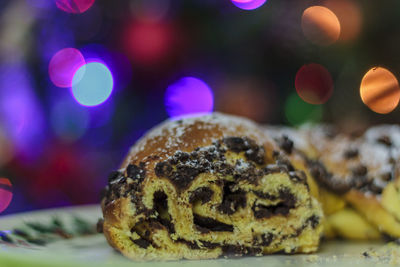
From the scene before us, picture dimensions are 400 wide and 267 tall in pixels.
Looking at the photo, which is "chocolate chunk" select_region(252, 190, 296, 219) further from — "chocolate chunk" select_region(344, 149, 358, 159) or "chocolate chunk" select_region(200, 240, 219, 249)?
"chocolate chunk" select_region(344, 149, 358, 159)

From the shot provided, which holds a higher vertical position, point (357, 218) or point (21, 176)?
point (21, 176)

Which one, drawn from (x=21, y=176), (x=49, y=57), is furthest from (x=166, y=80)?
(x=21, y=176)

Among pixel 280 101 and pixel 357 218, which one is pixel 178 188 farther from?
pixel 280 101

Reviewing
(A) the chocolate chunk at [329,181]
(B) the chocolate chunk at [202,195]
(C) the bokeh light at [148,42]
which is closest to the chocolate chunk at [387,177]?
(A) the chocolate chunk at [329,181]

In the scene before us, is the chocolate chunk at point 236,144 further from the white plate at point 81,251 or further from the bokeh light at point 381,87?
the bokeh light at point 381,87

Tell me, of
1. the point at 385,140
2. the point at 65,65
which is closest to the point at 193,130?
the point at 385,140

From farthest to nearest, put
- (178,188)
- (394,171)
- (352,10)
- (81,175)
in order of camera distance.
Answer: (81,175), (352,10), (394,171), (178,188)

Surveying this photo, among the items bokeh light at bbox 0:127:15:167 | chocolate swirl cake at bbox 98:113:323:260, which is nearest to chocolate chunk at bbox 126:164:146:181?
chocolate swirl cake at bbox 98:113:323:260
